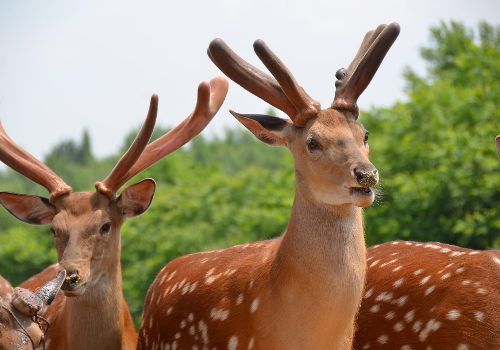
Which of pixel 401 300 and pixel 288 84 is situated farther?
pixel 401 300

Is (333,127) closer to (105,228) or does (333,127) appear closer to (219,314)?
(219,314)

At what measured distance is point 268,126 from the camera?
217 inches

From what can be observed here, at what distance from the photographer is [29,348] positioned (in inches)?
168

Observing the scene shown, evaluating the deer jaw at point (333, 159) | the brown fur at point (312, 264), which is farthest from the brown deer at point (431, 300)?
the deer jaw at point (333, 159)

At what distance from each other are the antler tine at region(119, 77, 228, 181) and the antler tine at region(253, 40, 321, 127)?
4.13ft

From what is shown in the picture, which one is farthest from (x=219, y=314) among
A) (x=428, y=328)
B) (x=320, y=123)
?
(x=320, y=123)

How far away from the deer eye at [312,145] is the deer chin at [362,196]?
1.17ft

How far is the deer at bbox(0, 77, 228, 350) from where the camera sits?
6.11 metres

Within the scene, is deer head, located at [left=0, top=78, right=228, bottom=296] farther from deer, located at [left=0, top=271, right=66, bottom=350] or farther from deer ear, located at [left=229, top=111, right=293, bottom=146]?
deer, located at [left=0, top=271, right=66, bottom=350]

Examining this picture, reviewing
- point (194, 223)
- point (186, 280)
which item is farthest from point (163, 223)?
point (186, 280)

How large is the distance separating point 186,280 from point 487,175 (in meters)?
6.19

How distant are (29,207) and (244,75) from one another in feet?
6.28

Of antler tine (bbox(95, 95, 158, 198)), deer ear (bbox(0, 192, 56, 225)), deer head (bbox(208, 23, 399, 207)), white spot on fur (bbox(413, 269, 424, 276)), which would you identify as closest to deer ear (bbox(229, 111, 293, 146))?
deer head (bbox(208, 23, 399, 207))

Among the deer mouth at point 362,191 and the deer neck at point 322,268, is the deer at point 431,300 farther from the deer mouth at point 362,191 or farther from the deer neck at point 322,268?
the deer mouth at point 362,191
